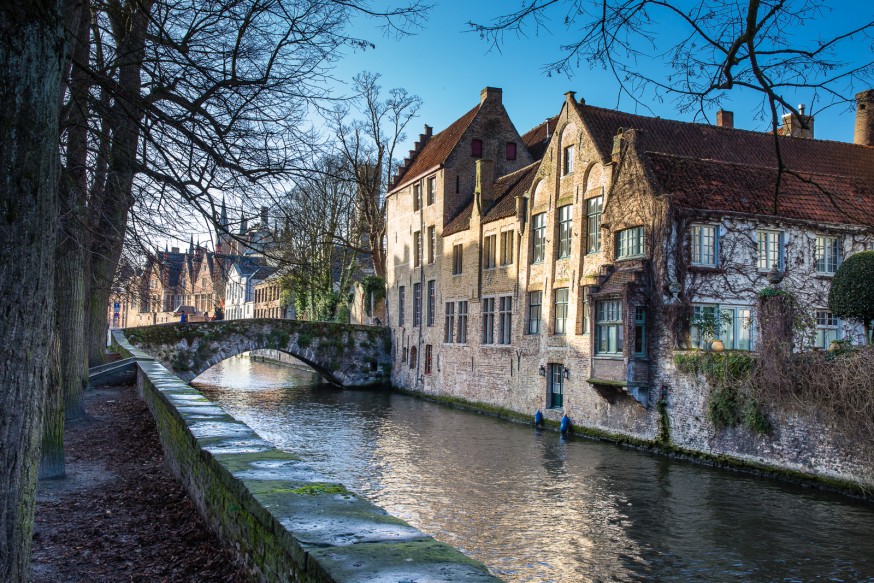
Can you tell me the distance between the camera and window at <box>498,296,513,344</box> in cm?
2769

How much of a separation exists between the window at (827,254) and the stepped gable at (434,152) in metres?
16.4

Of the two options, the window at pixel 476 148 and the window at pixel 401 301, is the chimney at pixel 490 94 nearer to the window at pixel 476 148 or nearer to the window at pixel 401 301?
the window at pixel 476 148

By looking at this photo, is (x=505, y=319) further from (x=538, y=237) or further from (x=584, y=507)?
(x=584, y=507)

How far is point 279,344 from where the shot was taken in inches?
1394

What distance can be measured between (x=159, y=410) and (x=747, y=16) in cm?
895

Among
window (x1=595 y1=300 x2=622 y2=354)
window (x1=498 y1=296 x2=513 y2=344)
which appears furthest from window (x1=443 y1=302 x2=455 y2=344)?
window (x1=595 y1=300 x2=622 y2=354)

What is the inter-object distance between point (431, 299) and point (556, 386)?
36.5 ft

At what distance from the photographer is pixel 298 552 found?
3.80m

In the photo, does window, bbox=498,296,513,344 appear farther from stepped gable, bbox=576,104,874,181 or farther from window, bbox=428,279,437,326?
stepped gable, bbox=576,104,874,181

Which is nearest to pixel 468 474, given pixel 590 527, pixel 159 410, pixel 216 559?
pixel 590 527

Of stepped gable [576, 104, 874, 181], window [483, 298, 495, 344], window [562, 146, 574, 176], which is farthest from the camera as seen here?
window [483, 298, 495, 344]

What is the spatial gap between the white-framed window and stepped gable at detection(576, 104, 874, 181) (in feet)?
11.3

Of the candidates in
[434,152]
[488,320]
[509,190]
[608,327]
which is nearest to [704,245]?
[608,327]

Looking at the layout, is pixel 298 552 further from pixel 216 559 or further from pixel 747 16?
pixel 747 16
